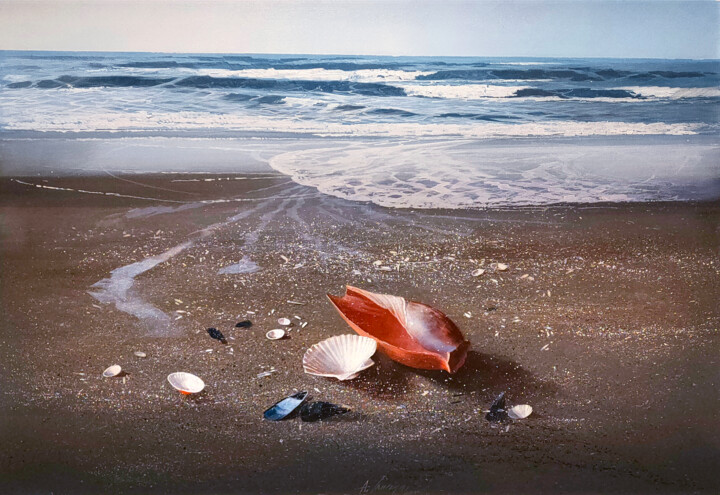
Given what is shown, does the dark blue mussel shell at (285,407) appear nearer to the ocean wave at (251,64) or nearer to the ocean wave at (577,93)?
the ocean wave at (251,64)

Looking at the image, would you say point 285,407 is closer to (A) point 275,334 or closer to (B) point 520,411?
(A) point 275,334

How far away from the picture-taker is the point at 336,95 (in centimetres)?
345

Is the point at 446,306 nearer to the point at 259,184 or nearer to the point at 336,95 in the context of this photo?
the point at 259,184

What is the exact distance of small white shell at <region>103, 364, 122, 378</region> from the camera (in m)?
1.24

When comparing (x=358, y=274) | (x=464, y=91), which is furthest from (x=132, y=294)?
(x=464, y=91)

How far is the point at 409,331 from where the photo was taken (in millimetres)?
1319

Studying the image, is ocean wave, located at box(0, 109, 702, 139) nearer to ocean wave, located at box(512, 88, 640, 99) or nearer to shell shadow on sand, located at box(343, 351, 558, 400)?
ocean wave, located at box(512, 88, 640, 99)

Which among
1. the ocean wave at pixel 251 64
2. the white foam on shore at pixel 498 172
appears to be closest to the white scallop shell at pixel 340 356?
the white foam on shore at pixel 498 172

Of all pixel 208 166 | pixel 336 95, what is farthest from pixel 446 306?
pixel 336 95

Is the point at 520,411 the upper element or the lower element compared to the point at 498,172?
lower

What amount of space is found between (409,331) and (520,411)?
1.06 feet

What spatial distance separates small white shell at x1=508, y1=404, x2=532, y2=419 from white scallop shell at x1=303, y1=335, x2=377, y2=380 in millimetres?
338
